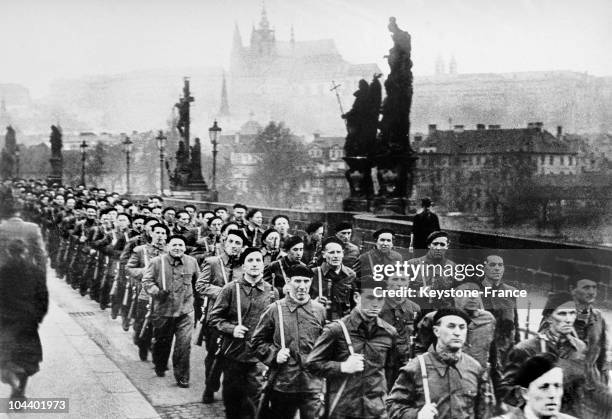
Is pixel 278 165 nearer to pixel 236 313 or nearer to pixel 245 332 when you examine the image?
pixel 236 313

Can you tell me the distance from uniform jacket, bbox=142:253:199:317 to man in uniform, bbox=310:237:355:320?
135 cm

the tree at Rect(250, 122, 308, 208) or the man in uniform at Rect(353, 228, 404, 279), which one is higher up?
the tree at Rect(250, 122, 308, 208)

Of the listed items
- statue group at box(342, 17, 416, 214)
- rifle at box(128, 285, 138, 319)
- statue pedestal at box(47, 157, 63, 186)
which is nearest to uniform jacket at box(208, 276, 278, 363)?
rifle at box(128, 285, 138, 319)

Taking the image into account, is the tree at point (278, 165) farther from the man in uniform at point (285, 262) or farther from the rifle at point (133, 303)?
the man in uniform at point (285, 262)

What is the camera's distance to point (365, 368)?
3.94 m

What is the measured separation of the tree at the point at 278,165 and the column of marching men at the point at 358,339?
1637 inches

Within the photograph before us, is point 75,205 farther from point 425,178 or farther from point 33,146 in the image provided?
point 425,178

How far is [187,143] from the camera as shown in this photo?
A: 27.7 m

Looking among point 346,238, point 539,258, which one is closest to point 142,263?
point 346,238

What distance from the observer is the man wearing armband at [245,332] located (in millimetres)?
5160

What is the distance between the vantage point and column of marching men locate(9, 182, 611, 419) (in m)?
3.48

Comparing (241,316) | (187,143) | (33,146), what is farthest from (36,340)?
(187,143)

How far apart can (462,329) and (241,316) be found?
215 cm

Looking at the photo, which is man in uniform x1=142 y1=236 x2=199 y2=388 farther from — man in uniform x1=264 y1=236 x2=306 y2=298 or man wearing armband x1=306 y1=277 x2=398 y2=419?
man wearing armband x1=306 y1=277 x2=398 y2=419
